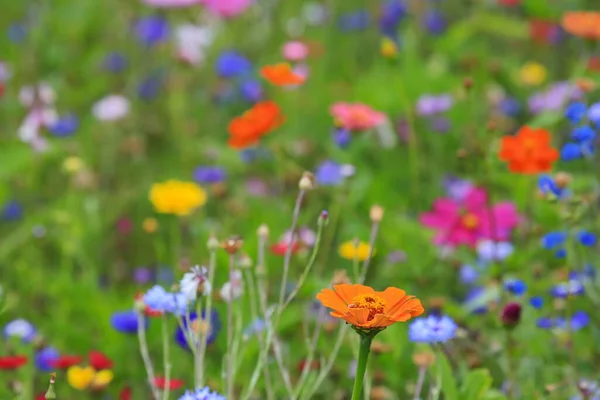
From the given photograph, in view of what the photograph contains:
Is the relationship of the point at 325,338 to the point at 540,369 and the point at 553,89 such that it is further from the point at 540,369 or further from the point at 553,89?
the point at 553,89

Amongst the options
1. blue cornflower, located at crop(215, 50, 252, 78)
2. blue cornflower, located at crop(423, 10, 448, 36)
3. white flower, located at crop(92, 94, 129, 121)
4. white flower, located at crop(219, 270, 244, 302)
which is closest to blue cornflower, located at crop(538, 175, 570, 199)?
white flower, located at crop(219, 270, 244, 302)

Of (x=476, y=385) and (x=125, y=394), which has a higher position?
(x=476, y=385)

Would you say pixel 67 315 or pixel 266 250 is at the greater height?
pixel 266 250

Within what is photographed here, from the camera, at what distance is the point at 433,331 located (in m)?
1.02

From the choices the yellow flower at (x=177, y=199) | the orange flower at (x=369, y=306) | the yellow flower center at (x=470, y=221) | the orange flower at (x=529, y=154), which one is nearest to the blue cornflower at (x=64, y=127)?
the yellow flower at (x=177, y=199)

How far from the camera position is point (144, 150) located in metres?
2.31

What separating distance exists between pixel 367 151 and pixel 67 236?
2.17 feet

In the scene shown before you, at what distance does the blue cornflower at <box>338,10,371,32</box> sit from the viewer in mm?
2711

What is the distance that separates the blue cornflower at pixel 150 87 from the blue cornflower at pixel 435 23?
74cm

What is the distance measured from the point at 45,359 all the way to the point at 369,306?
67 cm

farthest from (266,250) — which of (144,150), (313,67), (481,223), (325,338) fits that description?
(313,67)

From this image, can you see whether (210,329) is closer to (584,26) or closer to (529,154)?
(529,154)

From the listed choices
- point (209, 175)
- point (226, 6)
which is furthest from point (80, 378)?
point (226, 6)

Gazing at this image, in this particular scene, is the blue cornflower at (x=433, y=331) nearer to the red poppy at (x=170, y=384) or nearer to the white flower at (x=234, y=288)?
the white flower at (x=234, y=288)
